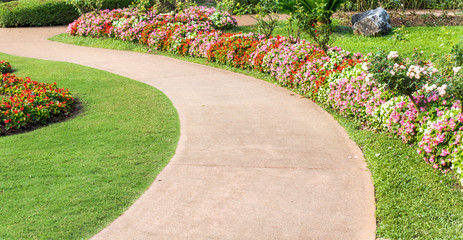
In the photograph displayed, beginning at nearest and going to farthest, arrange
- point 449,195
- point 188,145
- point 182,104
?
point 449,195 → point 188,145 → point 182,104

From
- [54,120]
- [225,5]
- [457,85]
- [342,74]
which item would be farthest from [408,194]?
[225,5]

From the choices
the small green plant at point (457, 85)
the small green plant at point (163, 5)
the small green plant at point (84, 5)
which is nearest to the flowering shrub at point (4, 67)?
the small green plant at point (84, 5)

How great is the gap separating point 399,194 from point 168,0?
13.3 meters

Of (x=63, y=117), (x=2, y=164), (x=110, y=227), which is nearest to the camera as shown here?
(x=110, y=227)

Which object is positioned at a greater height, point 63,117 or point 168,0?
point 168,0

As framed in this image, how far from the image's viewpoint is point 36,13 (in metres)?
18.8

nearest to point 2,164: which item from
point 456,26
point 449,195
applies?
point 449,195

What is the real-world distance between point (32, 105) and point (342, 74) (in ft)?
15.5

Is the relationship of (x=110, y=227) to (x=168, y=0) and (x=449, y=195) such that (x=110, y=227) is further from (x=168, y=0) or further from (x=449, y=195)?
(x=168, y=0)

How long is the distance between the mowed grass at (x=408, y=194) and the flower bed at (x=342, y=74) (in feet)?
0.60

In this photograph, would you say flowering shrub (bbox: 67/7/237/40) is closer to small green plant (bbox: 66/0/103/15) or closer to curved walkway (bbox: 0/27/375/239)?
small green plant (bbox: 66/0/103/15)

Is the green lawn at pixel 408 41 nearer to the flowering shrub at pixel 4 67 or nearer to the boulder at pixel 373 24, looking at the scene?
the boulder at pixel 373 24

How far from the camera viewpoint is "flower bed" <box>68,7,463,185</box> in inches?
219

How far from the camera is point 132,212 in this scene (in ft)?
15.4
